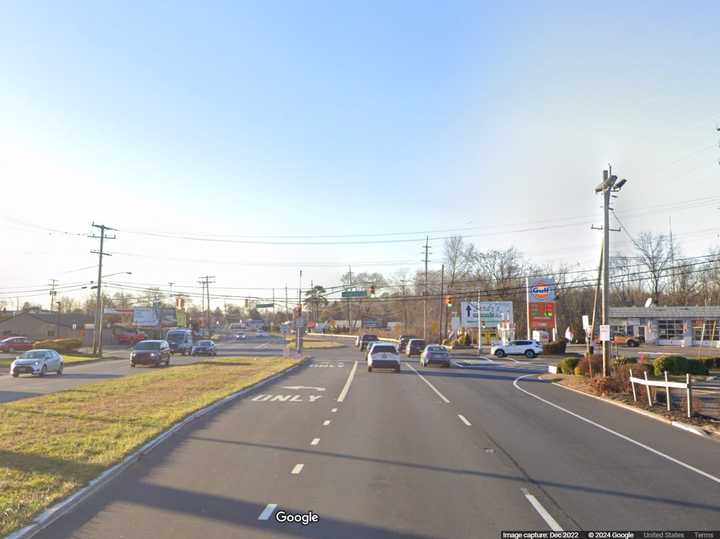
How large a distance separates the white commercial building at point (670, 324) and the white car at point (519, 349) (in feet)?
48.2

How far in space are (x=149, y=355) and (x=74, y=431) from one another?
30854 millimetres

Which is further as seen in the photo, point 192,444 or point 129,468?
point 192,444

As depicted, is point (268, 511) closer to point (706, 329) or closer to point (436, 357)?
point (436, 357)

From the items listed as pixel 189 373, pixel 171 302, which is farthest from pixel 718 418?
pixel 171 302

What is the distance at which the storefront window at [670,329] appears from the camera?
7515cm

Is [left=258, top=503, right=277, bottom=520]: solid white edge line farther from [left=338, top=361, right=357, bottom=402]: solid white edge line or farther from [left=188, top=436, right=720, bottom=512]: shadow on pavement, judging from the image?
[left=338, top=361, right=357, bottom=402]: solid white edge line

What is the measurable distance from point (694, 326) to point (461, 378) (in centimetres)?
4983

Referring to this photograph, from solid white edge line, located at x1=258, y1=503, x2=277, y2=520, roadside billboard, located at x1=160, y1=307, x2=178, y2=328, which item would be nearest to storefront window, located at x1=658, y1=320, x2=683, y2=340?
solid white edge line, located at x1=258, y1=503, x2=277, y2=520

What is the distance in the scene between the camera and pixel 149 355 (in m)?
44.0

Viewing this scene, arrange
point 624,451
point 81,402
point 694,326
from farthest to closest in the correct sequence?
point 694,326 < point 81,402 < point 624,451

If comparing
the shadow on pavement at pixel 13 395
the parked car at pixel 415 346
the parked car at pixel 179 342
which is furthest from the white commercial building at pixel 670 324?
the shadow on pavement at pixel 13 395

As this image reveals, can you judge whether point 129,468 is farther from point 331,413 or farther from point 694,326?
point 694,326

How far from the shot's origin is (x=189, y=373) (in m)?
34.1

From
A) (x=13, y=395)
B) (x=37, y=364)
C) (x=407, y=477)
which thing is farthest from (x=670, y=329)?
(x=407, y=477)
